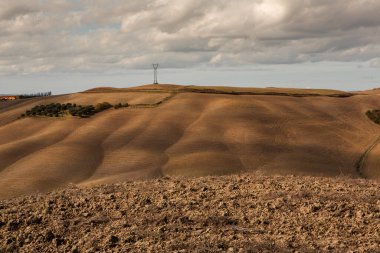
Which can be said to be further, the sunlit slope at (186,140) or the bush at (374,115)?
the bush at (374,115)

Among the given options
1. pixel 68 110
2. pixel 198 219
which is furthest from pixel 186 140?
pixel 198 219

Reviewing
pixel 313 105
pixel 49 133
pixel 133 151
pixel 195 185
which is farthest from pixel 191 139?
pixel 195 185

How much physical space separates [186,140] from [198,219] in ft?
168

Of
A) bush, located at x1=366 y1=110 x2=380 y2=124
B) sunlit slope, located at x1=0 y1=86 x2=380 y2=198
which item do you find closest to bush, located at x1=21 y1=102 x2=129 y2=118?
sunlit slope, located at x1=0 y1=86 x2=380 y2=198

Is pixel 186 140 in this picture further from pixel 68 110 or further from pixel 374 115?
pixel 374 115

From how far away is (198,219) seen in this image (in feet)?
46.4

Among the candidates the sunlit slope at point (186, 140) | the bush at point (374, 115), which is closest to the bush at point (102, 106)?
the sunlit slope at point (186, 140)

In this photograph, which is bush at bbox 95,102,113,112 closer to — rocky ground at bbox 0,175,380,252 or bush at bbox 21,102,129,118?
bush at bbox 21,102,129,118

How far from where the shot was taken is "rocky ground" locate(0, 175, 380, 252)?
12.7 metres

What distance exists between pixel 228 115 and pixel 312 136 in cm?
1540

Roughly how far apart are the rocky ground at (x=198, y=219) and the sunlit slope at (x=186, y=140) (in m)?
24.7

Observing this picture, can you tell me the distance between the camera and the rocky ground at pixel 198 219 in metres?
12.7

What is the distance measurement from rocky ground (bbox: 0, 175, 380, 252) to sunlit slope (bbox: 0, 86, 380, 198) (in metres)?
24.7

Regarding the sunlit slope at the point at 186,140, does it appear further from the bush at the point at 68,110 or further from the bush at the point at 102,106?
the bush at the point at 102,106
